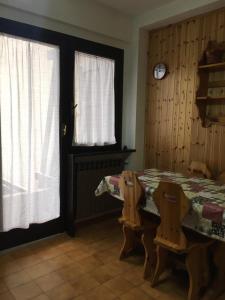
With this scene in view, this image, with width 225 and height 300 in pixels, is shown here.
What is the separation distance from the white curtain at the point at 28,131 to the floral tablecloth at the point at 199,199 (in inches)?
26.8

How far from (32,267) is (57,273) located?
26 centimetres

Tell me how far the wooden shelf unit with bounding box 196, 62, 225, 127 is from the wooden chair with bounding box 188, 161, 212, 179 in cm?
43

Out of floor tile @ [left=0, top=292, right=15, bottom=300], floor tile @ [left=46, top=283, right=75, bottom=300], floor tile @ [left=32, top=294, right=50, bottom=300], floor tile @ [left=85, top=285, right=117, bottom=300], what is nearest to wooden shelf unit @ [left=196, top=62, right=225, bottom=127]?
floor tile @ [left=85, top=285, right=117, bottom=300]

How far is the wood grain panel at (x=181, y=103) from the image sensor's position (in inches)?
109

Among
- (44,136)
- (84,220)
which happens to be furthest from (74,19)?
(84,220)

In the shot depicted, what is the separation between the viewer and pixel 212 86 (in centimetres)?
278

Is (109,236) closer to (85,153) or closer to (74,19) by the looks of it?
(85,153)

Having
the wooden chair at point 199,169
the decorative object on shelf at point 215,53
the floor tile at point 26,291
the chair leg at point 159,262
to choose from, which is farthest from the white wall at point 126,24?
the floor tile at point 26,291

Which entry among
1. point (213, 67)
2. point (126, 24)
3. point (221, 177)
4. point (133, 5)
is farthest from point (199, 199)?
point (126, 24)

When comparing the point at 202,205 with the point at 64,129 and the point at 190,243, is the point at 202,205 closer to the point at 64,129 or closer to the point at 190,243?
the point at 190,243

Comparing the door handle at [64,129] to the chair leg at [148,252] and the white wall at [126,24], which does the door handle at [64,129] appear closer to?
the white wall at [126,24]

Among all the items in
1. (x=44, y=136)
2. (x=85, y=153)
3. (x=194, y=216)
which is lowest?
(x=194, y=216)

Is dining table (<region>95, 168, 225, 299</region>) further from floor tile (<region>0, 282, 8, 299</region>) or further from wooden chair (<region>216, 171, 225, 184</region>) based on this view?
floor tile (<region>0, 282, 8, 299</region>)

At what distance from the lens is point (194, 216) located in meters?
1.84
